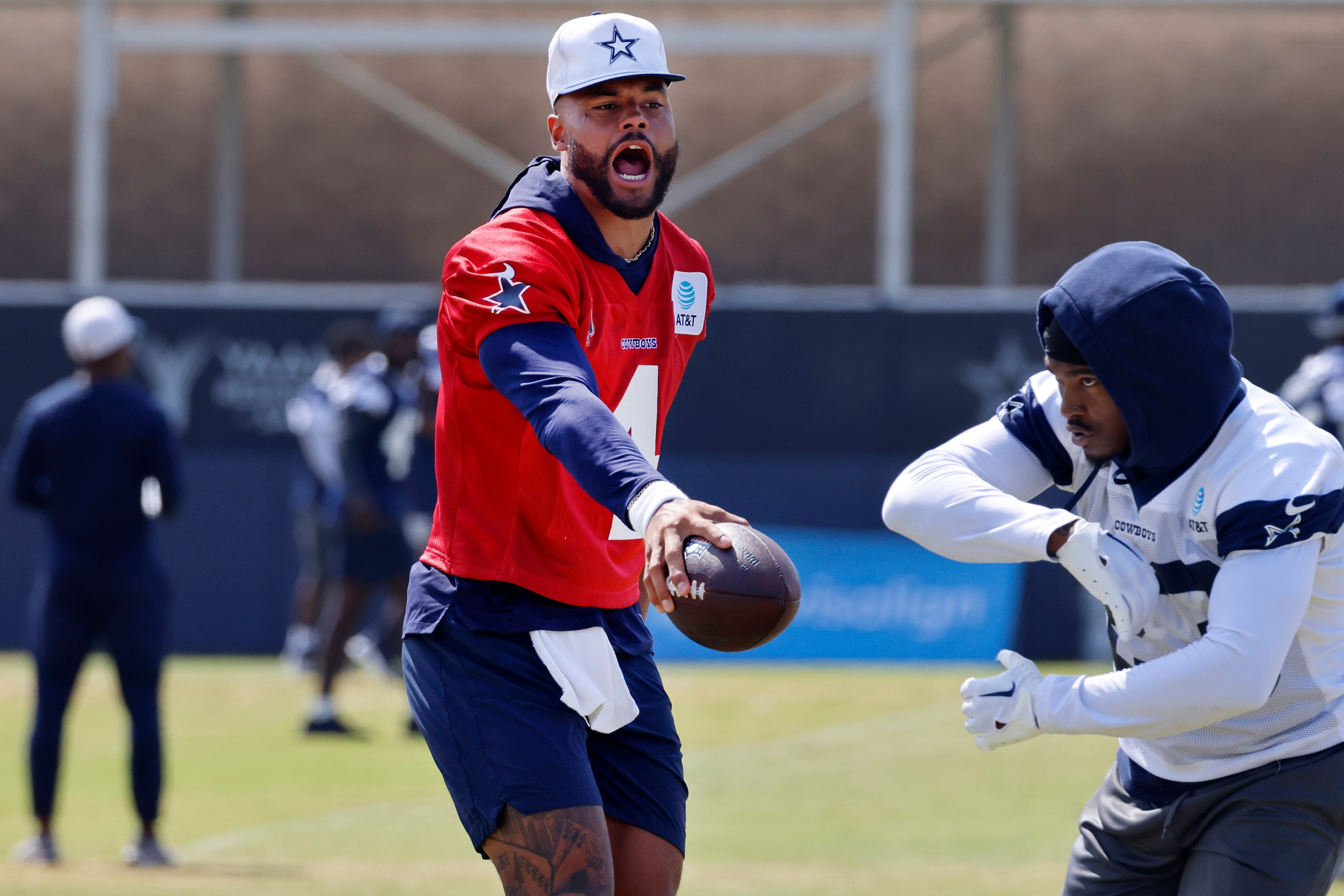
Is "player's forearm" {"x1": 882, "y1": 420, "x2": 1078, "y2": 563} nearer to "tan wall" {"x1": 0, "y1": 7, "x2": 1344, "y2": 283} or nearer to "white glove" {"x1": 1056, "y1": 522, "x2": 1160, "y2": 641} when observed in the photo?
"white glove" {"x1": 1056, "y1": 522, "x2": 1160, "y2": 641}

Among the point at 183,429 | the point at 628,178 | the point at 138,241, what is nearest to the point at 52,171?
the point at 138,241

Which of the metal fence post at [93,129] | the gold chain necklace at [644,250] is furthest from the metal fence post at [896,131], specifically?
the gold chain necklace at [644,250]

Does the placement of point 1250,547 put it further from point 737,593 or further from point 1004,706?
point 737,593

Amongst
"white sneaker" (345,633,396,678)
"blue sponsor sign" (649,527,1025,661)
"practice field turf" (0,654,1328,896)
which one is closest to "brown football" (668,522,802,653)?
"practice field turf" (0,654,1328,896)

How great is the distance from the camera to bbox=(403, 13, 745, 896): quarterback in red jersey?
3572 mm

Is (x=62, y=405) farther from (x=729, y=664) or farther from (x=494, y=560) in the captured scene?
(x=729, y=664)

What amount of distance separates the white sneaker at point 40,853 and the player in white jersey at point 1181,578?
5.04 meters

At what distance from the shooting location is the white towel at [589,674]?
3.72 meters

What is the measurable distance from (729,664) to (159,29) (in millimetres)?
9201

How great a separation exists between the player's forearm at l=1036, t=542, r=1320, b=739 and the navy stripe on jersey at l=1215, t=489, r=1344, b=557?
2 centimetres

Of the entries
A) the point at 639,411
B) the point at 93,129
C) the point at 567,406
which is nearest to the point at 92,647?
the point at 639,411

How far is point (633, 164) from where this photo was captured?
150 inches

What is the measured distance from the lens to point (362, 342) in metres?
12.1

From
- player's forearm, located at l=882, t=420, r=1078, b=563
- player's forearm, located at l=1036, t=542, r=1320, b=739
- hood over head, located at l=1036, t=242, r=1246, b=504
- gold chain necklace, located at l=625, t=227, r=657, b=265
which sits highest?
gold chain necklace, located at l=625, t=227, r=657, b=265
